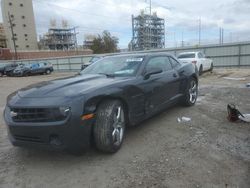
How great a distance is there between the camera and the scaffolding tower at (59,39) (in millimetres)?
77250

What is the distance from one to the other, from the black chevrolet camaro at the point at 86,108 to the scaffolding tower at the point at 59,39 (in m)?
76.5

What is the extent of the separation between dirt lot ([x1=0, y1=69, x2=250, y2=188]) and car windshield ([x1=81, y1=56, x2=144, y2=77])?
1132 mm

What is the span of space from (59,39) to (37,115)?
82143 millimetres

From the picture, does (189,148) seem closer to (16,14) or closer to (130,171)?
(130,171)

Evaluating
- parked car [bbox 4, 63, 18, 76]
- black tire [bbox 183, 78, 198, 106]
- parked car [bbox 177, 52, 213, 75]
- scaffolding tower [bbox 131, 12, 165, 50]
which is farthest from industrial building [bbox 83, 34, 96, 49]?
black tire [bbox 183, 78, 198, 106]

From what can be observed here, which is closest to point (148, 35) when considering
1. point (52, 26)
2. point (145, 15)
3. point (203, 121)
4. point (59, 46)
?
point (145, 15)

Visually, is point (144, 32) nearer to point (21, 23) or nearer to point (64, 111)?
point (21, 23)

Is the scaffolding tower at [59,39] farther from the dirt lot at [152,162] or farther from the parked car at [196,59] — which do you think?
the dirt lot at [152,162]

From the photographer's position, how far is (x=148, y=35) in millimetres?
59938

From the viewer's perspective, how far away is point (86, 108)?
9.69ft

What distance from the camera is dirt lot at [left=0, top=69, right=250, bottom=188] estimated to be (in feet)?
9.08

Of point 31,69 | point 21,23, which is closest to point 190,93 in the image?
point 31,69

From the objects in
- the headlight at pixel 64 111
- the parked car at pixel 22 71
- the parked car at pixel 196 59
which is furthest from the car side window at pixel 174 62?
the parked car at pixel 22 71

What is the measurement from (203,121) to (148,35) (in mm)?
57485
